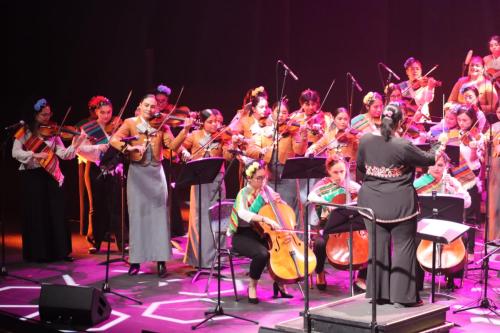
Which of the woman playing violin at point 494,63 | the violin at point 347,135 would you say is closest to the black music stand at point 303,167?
the violin at point 347,135

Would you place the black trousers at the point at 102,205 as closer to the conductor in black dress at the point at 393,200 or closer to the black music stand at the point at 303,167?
the black music stand at the point at 303,167

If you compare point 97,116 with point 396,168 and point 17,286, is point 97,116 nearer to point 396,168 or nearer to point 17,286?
point 17,286

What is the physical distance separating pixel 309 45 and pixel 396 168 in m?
6.33

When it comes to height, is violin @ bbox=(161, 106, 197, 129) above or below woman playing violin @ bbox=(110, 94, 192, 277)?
above

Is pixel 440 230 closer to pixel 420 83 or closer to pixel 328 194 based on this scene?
pixel 328 194

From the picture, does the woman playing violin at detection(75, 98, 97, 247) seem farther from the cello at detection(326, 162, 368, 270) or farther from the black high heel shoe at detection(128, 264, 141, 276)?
the cello at detection(326, 162, 368, 270)

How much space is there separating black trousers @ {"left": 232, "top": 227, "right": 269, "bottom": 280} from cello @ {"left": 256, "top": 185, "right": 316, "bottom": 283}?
0.07m

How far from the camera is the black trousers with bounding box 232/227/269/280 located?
6262 mm

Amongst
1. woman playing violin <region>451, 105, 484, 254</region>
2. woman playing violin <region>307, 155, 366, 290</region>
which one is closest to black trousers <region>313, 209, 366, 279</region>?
woman playing violin <region>307, 155, 366, 290</region>

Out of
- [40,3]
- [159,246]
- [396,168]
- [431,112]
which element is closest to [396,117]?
[396,168]

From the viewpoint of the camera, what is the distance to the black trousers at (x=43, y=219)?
312 inches

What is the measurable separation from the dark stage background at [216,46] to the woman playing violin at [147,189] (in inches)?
166

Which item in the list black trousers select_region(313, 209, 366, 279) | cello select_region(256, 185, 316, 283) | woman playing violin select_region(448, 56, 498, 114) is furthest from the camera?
woman playing violin select_region(448, 56, 498, 114)

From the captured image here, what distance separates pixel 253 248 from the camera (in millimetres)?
6305
